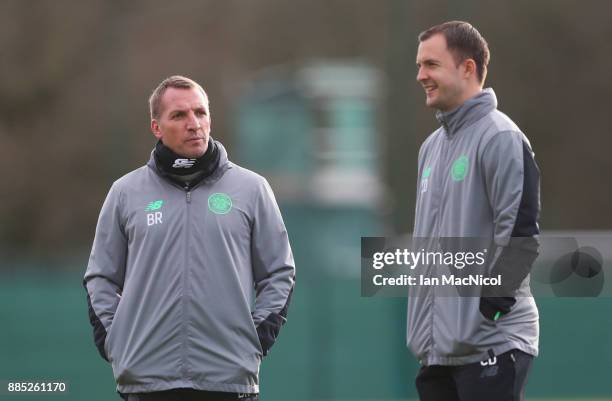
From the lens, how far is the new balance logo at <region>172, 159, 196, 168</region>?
5246 millimetres

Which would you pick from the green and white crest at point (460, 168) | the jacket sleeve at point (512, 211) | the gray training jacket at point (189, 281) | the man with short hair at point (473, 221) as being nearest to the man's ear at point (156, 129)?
the gray training jacket at point (189, 281)

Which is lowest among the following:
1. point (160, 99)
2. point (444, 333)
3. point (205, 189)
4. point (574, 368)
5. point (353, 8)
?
point (574, 368)

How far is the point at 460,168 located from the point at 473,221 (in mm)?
228

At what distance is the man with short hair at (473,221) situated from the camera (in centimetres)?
507

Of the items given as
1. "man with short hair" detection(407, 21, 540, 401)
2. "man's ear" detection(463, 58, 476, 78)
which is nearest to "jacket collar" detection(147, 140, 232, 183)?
"man with short hair" detection(407, 21, 540, 401)

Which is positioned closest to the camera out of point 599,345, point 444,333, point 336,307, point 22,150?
point 444,333

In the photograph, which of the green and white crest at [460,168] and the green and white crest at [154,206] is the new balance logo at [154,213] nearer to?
the green and white crest at [154,206]

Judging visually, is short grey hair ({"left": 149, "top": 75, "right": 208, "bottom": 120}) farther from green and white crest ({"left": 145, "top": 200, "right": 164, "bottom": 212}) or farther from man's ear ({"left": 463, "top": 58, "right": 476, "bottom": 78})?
man's ear ({"left": 463, "top": 58, "right": 476, "bottom": 78})

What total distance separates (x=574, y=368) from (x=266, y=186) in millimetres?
7446

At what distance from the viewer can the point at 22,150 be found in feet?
97.9

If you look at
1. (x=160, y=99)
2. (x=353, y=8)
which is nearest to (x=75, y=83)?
(x=353, y=8)

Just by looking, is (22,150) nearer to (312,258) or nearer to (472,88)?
(312,258)

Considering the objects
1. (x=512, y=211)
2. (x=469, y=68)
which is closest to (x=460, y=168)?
(x=512, y=211)

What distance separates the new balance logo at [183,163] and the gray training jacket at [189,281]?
95 mm
